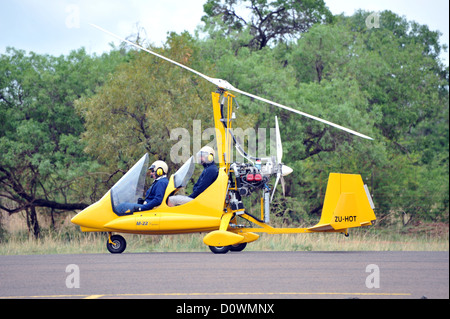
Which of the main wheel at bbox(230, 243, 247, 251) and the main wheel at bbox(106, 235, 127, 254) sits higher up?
the main wheel at bbox(106, 235, 127, 254)

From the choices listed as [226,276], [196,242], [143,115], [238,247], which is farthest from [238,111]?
[226,276]

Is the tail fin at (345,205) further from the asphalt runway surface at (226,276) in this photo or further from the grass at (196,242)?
the grass at (196,242)

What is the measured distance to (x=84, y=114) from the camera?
907 inches

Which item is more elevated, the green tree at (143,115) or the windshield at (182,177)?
the green tree at (143,115)

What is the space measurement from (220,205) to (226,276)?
378 centimetres

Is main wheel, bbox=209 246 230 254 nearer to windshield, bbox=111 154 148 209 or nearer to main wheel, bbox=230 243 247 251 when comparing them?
main wheel, bbox=230 243 247 251

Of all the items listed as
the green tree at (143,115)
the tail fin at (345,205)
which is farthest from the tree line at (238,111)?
the tail fin at (345,205)

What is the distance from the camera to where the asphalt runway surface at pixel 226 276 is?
31.0 feet

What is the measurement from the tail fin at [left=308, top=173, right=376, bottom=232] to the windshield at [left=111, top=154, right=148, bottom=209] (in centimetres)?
373

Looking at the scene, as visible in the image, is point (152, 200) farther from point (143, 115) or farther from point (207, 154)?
point (143, 115)

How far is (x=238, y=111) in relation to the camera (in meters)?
24.9

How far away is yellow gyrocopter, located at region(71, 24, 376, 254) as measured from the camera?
1462 centimetres

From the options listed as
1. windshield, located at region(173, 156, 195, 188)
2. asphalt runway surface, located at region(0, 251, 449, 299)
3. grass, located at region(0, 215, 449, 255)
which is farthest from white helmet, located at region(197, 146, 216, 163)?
grass, located at region(0, 215, 449, 255)

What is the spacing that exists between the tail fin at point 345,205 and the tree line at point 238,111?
7.52 meters
